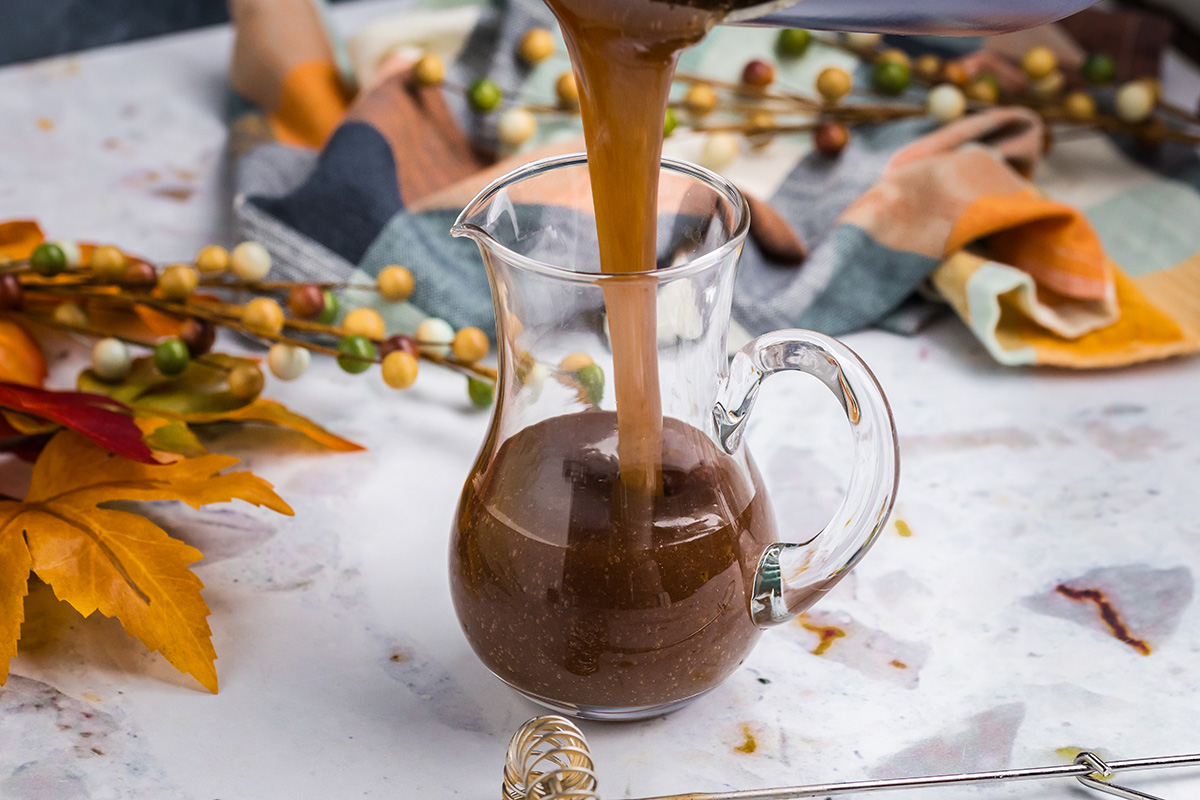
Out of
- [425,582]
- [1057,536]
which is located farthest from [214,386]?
[1057,536]

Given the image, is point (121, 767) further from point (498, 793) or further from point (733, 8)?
point (733, 8)

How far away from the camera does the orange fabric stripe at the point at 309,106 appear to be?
1025 millimetres

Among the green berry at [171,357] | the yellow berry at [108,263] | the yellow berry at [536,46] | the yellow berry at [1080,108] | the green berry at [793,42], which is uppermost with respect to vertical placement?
the yellow berry at [536,46]

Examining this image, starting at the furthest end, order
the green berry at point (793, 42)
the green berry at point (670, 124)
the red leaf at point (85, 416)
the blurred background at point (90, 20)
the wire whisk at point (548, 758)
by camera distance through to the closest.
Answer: the blurred background at point (90, 20) → the green berry at point (793, 42) → the green berry at point (670, 124) → the red leaf at point (85, 416) → the wire whisk at point (548, 758)

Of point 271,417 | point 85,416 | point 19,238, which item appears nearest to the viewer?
point 85,416

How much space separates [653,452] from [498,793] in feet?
0.55

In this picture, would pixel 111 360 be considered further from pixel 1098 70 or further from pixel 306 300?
pixel 1098 70

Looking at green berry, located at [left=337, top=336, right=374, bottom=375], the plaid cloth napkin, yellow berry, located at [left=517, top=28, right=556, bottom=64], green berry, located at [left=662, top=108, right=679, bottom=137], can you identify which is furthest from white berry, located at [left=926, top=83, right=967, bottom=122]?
green berry, located at [left=337, top=336, right=374, bottom=375]

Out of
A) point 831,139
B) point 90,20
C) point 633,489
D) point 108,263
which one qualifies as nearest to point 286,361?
point 108,263

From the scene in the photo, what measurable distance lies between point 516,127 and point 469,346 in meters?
0.27

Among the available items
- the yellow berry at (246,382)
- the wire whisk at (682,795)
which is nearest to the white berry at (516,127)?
the yellow berry at (246,382)

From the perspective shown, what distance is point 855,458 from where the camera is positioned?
0.48 metres

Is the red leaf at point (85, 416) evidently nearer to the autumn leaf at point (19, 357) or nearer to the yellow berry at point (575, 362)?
the autumn leaf at point (19, 357)

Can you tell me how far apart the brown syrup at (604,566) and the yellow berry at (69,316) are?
392 millimetres
